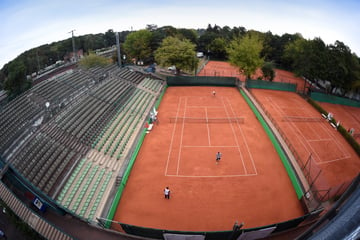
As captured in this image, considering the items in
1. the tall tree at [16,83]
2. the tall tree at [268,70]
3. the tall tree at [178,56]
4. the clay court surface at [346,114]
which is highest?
the tall tree at [178,56]

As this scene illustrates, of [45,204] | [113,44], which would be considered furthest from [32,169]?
[113,44]

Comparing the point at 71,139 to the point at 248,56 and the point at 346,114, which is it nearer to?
the point at 248,56

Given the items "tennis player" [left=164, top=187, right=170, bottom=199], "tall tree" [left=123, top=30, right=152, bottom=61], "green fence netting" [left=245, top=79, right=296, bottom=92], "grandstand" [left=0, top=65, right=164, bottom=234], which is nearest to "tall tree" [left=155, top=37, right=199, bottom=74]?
"green fence netting" [left=245, top=79, right=296, bottom=92]

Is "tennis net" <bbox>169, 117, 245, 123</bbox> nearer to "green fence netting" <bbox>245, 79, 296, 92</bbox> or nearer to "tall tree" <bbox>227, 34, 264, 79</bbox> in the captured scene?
"green fence netting" <bbox>245, 79, 296, 92</bbox>

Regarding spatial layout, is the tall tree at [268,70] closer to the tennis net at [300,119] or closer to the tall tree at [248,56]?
the tall tree at [248,56]

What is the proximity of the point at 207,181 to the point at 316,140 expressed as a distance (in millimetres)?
13900

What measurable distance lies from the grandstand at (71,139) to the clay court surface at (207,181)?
2041 millimetres

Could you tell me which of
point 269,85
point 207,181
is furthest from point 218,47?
point 207,181

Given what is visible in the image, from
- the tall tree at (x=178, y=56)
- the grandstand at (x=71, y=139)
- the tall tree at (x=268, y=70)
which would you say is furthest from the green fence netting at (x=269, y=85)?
the grandstand at (x=71, y=139)

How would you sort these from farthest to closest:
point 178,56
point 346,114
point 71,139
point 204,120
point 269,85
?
point 269,85 → point 178,56 → point 346,114 → point 204,120 → point 71,139

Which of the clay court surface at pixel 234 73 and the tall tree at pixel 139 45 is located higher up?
the tall tree at pixel 139 45

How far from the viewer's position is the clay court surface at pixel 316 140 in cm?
1783

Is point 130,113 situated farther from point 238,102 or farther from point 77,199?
point 238,102

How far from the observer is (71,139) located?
17.5m
